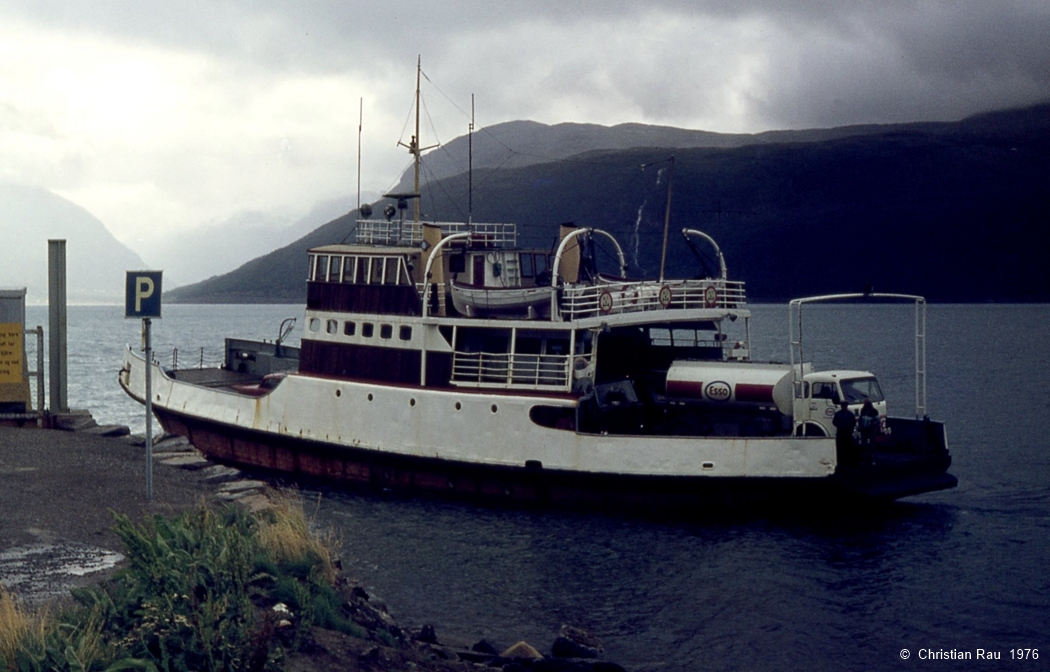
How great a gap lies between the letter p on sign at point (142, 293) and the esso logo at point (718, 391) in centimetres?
1331

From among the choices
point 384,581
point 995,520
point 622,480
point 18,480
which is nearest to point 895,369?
point 995,520

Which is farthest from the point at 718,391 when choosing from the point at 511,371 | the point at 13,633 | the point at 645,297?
the point at 13,633

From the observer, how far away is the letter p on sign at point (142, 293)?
595 inches

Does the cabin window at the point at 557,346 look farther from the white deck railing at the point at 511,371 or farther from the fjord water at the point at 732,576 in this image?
the fjord water at the point at 732,576

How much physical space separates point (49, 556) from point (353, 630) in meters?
4.41

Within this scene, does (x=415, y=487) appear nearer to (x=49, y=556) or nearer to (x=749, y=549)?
(x=749, y=549)

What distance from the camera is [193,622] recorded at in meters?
9.60

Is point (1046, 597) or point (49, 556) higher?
point (49, 556)

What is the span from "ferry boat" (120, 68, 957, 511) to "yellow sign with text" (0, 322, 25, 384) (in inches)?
285

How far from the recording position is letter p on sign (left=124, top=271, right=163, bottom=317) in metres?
15.1

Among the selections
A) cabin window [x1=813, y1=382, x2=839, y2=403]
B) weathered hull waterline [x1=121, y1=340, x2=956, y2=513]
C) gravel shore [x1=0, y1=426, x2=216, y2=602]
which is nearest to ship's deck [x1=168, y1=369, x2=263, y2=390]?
weathered hull waterline [x1=121, y1=340, x2=956, y2=513]

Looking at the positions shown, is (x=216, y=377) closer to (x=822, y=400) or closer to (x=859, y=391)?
(x=822, y=400)

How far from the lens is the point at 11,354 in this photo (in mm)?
22297

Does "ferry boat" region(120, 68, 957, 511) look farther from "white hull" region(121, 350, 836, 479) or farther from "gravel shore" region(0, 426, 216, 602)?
"gravel shore" region(0, 426, 216, 602)
